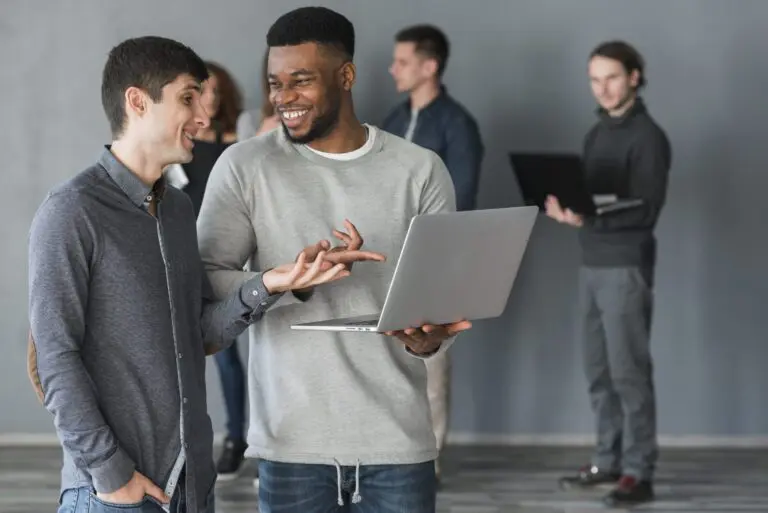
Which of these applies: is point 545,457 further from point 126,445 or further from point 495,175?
point 126,445

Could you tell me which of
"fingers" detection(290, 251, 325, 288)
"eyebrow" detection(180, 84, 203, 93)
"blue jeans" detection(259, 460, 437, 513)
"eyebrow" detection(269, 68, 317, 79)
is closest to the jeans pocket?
"blue jeans" detection(259, 460, 437, 513)

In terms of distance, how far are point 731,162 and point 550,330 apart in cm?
106

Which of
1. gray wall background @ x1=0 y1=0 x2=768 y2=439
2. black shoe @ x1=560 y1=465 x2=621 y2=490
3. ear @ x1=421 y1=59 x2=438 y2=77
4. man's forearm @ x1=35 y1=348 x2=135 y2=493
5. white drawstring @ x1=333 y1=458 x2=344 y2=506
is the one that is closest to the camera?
man's forearm @ x1=35 y1=348 x2=135 y2=493

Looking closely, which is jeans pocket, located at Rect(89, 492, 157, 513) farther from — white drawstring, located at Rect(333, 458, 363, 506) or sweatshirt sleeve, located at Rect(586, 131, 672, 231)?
sweatshirt sleeve, located at Rect(586, 131, 672, 231)

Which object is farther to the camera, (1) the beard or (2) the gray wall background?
(2) the gray wall background

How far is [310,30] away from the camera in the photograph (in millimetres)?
2211

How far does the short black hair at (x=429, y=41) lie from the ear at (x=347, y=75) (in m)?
2.50

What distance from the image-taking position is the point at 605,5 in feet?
17.1

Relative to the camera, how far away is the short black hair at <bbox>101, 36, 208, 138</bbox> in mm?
2018

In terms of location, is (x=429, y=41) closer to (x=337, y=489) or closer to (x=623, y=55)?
(x=623, y=55)

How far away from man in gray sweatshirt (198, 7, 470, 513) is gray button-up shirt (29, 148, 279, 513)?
128 millimetres

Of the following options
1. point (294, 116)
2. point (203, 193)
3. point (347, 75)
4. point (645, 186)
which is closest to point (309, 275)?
Answer: point (294, 116)

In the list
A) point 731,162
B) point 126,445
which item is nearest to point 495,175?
point 731,162

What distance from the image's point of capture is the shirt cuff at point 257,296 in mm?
2047
